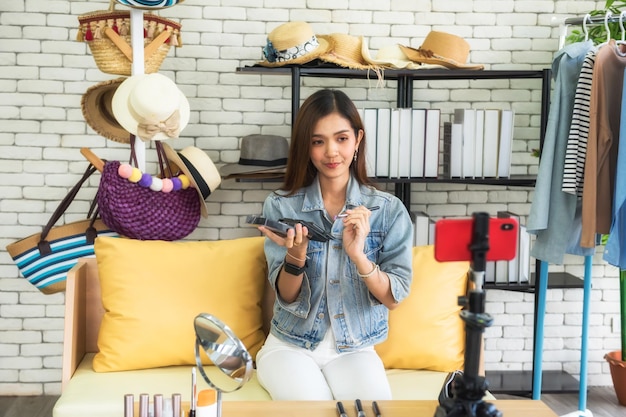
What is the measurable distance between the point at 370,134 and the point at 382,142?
0.21 ft

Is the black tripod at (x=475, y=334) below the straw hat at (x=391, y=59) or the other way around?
below

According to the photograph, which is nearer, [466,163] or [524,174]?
[466,163]

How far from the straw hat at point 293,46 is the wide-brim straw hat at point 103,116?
0.70 metres

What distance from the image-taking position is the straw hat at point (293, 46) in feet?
9.87

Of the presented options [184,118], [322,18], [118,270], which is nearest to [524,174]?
[322,18]

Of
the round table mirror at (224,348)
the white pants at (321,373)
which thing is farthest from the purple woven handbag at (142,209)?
the round table mirror at (224,348)

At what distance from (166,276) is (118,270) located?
17cm

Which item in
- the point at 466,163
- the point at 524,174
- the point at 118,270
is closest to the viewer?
the point at 118,270

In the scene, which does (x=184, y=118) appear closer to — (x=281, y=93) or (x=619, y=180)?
(x=281, y=93)

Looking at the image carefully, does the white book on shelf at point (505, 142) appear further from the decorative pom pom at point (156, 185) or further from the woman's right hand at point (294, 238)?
the decorative pom pom at point (156, 185)

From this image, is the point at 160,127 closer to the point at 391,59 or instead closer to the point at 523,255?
the point at 391,59

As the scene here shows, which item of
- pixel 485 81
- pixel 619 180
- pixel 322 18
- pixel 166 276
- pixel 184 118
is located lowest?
pixel 166 276

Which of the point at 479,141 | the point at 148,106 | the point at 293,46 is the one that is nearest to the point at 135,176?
the point at 148,106

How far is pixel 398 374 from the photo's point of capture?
2561mm
